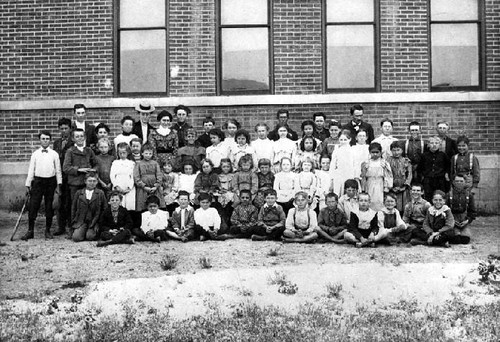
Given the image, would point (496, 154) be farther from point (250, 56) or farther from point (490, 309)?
point (490, 309)

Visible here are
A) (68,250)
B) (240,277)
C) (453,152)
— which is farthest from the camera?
(453,152)

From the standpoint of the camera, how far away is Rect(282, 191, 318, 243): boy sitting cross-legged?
9.48m

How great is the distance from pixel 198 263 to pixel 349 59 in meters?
5.87

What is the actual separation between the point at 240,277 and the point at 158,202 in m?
2.50

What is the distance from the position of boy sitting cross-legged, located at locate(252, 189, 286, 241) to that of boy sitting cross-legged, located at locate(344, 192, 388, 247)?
0.97 metres

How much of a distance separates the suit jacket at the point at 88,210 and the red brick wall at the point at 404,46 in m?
5.70

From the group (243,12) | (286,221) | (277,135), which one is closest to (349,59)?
(243,12)

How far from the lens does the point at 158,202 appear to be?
978 centimetres

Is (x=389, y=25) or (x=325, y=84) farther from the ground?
(x=389, y=25)

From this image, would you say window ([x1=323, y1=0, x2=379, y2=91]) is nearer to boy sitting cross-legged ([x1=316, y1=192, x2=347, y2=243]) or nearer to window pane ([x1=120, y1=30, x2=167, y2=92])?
window pane ([x1=120, y1=30, x2=167, y2=92])

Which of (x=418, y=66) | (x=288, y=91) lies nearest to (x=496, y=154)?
(x=418, y=66)

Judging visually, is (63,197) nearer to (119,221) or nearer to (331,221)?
(119,221)

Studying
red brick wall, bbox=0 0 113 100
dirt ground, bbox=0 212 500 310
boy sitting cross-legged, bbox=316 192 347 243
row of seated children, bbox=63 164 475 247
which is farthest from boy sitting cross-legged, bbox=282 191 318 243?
red brick wall, bbox=0 0 113 100

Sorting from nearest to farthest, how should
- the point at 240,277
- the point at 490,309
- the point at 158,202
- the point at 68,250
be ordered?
the point at 490,309 < the point at 240,277 < the point at 68,250 < the point at 158,202
